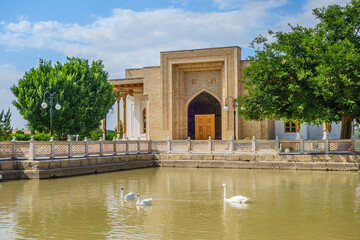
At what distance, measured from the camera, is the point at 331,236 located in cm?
750

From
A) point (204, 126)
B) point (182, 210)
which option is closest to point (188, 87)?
point (204, 126)

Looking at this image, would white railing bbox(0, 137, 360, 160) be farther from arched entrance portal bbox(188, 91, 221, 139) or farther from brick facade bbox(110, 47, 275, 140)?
arched entrance portal bbox(188, 91, 221, 139)

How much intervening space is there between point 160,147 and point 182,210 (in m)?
13.4

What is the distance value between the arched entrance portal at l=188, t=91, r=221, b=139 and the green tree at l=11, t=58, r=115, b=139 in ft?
21.1

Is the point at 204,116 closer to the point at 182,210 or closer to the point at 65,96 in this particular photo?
the point at 65,96

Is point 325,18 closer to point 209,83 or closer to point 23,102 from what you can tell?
point 209,83

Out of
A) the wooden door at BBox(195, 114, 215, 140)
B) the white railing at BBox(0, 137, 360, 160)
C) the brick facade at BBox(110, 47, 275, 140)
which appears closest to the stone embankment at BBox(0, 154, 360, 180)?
the white railing at BBox(0, 137, 360, 160)

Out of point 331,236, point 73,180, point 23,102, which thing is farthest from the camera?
point 23,102

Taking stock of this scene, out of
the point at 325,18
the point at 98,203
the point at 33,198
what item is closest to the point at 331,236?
the point at 98,203

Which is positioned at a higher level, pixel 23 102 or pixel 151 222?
pixel 23 102

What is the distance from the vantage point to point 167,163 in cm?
2261

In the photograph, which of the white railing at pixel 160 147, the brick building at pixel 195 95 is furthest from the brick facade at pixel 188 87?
the white railing at pixel 160 147

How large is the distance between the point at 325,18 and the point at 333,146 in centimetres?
627

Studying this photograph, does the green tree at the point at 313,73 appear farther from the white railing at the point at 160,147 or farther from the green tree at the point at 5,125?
the green tree at the point at 5,125
